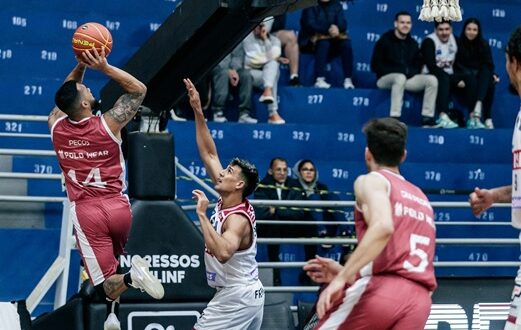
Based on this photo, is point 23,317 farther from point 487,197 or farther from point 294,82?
point 294,82

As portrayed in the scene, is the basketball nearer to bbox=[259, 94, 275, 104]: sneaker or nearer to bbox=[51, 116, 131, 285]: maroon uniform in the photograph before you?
bbox=[51, 116, 131, 285]: maroon uniform

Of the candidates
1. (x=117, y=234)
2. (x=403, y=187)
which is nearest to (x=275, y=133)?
(x=117, y=234)

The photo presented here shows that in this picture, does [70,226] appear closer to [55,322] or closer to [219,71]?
[55,322]

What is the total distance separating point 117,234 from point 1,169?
4.19 meters

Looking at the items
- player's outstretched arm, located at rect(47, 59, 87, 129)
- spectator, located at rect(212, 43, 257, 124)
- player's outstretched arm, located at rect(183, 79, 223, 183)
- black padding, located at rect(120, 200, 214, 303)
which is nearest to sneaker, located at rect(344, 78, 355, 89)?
spectator, located at rect(212, 43, 257, 124)

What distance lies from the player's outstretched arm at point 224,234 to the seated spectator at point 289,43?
24.2 ft

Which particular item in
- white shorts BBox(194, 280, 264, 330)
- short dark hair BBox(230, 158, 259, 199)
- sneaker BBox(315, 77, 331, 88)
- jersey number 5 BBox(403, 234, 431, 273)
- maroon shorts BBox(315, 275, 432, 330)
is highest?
sneaker BBox(315, 77, 331, 88)

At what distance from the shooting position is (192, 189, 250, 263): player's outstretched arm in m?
7.60

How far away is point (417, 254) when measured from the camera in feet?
20.4

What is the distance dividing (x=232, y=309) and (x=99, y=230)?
1.41 meters

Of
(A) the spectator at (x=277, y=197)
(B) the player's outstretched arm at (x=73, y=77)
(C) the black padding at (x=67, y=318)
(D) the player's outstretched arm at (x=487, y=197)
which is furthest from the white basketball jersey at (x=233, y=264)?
(A) the spectator at (x=277, y=197)

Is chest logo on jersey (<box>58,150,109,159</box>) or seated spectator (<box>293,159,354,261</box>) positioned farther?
seated spectator (<box>293,159,354,261</box>)

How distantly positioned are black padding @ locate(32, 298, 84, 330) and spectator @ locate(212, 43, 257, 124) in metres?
5.40

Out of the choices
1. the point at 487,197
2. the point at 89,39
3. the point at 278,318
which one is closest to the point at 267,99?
the point at 278,318
